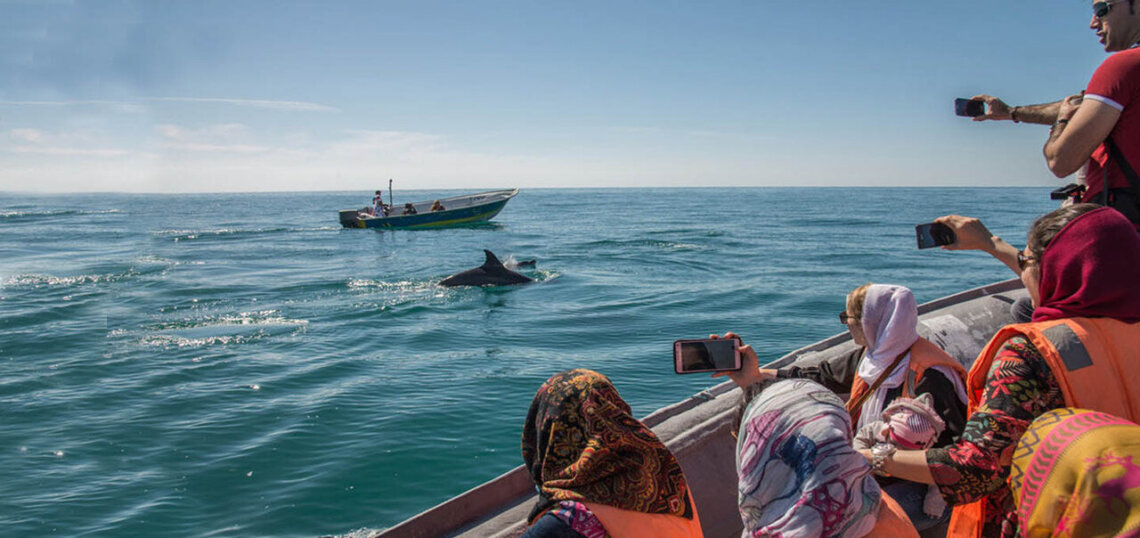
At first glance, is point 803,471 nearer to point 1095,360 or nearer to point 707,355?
point 707,355

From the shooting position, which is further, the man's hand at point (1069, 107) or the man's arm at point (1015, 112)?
the man's arm at point (1015, 112)

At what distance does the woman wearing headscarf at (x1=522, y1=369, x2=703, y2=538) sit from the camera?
7.47 feet

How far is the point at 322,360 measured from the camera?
1622 centimetres

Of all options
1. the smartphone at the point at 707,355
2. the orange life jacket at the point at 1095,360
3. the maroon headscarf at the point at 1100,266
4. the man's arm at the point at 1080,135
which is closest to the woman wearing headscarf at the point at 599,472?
the smartphone at the point at 707,355

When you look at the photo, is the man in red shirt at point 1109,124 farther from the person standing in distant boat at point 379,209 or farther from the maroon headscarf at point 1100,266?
the person standing in distant boat at point 379,209

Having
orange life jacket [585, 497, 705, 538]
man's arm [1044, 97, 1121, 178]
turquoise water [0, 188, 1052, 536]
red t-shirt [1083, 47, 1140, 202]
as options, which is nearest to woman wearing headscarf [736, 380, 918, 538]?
orange life jacket [585, 497, 705, 538]

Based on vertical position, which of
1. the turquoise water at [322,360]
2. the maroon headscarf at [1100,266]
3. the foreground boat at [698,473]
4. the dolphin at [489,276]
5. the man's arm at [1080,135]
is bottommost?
the turquoise water at [322,360]

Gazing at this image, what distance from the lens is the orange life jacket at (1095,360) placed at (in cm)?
218

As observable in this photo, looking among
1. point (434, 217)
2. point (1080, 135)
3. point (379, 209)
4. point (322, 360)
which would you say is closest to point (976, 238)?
point (1080, 135)

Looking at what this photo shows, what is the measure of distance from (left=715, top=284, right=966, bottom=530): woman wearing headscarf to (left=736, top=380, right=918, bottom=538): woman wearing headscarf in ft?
2.56

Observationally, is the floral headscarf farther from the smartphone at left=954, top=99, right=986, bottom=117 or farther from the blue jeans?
the smartphone at left=954, top=99, right=986, bottom=117

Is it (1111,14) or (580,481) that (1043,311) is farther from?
(1111,14)

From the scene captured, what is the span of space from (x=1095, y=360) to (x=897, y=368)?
0.96 m

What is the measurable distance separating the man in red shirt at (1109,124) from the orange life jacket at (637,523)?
2.50 metres
